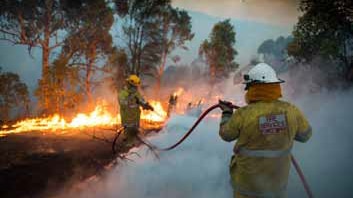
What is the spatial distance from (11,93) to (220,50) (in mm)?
21374

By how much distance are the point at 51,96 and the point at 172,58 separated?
15.8 m

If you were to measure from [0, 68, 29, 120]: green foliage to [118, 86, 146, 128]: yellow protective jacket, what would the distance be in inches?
546

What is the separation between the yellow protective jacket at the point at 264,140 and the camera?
9.73 feet

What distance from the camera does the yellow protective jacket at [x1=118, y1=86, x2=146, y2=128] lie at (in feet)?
28.1

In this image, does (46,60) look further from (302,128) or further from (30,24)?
(302,128)

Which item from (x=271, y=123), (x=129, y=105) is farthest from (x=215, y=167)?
(x=129, y=105)

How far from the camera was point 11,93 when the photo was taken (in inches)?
776

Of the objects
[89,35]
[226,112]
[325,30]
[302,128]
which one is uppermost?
[89,35]

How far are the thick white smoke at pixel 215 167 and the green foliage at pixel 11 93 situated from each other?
1553 centimetres

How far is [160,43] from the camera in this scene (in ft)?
99.8

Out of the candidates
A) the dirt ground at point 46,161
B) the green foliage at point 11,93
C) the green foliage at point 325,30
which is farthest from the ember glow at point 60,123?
the green foliage at point 325,30

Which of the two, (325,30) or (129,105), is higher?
(325,30)

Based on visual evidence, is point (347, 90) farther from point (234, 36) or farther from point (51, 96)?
point (234, 36)

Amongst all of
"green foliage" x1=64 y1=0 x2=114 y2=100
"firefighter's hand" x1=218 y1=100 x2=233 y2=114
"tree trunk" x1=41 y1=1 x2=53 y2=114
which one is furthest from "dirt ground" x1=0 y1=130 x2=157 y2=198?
"green foliage" x1=64 y1=0 x2=114 y2=100
